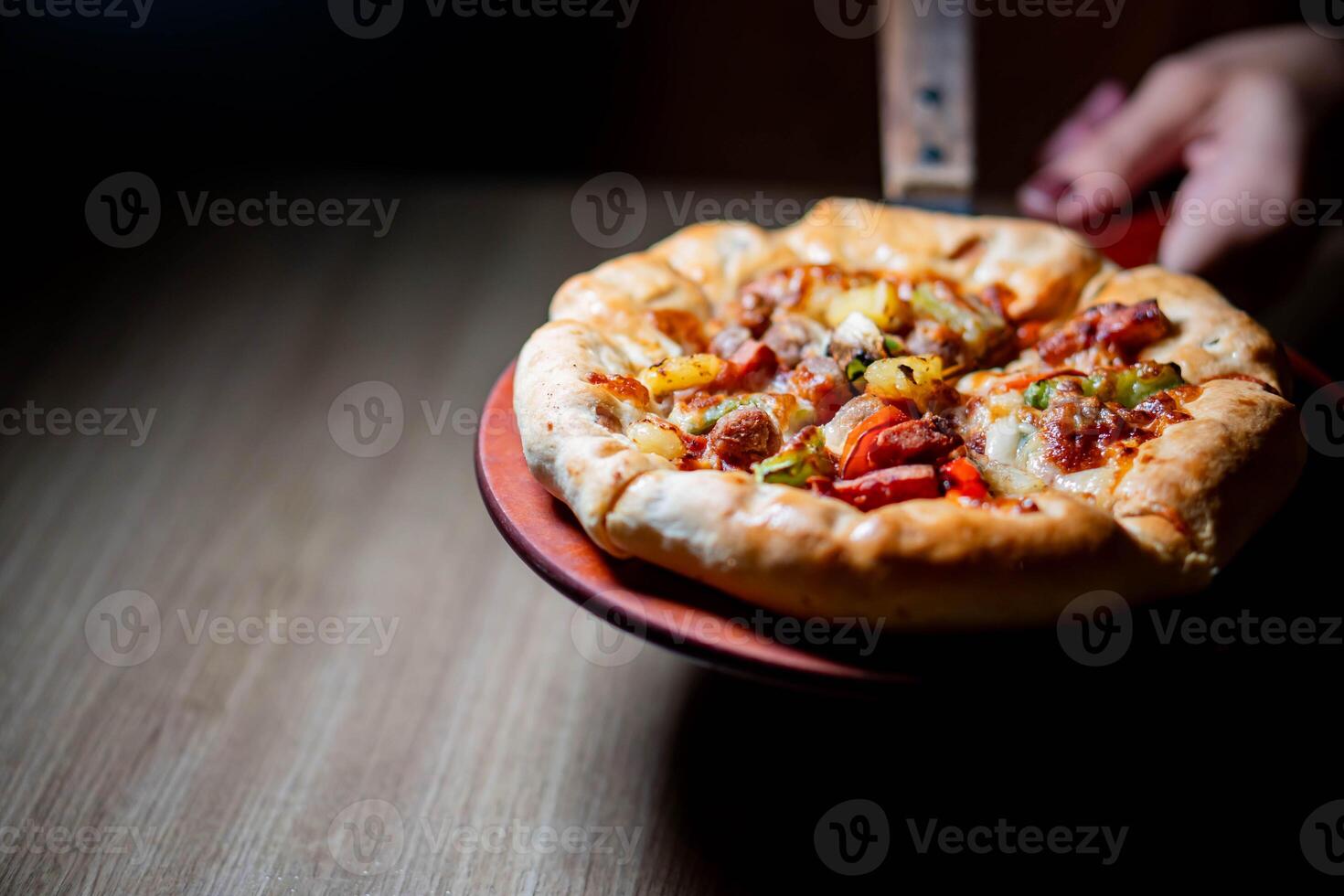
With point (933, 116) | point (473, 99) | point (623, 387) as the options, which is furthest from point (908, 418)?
point (473, 99)

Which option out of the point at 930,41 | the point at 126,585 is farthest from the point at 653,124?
the point at 126,585

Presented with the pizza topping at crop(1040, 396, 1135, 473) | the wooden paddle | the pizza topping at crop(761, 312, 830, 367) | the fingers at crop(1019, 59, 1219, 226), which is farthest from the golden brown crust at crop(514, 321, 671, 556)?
the fingers at crop(1019, 59, 1219, 226)

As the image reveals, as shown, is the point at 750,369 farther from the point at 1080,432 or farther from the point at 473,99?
the point at 473,99

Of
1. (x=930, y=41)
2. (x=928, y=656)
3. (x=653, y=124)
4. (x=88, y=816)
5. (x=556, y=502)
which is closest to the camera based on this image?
(x=928, y=656)

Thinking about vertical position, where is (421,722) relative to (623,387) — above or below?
below

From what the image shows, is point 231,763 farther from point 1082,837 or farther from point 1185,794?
point 1185,794

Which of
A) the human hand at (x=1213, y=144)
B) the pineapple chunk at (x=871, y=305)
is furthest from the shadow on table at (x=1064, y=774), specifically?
the human hand at (x=1213, y=144)

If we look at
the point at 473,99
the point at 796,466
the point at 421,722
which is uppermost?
the point at 796,466
